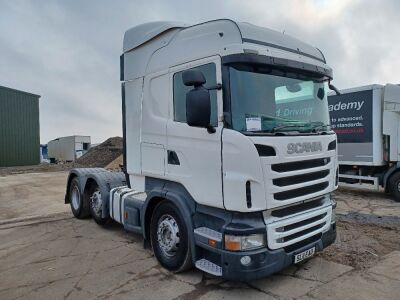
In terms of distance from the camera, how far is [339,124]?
11.2 metres

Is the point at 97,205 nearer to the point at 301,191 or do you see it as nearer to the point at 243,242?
the point at 243,242

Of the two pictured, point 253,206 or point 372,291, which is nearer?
point 253,206

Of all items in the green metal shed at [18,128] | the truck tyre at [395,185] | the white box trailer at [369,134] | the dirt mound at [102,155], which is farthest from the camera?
the green metal shed at [18,128]

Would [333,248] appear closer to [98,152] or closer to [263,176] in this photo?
[263,176]

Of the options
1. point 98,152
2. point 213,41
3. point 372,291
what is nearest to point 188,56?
point 213,41

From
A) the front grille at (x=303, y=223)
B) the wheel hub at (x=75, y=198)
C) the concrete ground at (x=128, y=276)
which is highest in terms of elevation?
the front grille at (x=303, y=223)

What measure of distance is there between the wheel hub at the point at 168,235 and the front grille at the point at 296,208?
4.33 ft

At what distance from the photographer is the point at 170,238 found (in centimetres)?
468

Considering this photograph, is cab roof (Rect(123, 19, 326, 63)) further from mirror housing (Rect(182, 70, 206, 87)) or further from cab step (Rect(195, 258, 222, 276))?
cab step (Rect(195, 258, 222, 276))

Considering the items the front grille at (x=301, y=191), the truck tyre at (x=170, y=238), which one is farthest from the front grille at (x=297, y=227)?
the truck tyre at (x=170, y=238)

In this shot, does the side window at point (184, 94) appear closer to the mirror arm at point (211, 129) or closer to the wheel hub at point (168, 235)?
the mirror arm at point (211, 129)

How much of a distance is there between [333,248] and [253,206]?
2.56 metres

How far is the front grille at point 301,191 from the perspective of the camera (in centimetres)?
396

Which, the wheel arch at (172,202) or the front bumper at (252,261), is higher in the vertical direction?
the wheel arch at (172,202)
